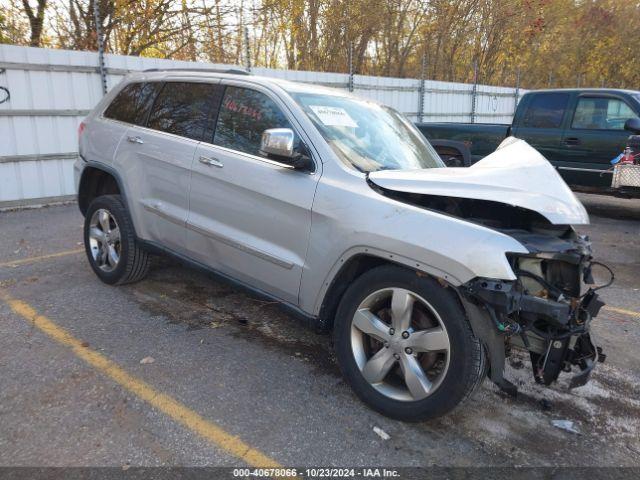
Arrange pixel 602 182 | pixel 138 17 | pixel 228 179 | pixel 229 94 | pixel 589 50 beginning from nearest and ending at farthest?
pixel 228 179, pixel 229 94, pixel 602 182, pixel 138 17, pixel 589 50

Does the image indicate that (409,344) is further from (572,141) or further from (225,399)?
(572,141)

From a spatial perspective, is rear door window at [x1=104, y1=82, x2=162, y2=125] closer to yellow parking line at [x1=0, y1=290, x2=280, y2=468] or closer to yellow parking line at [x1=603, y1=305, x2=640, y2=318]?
yellow parking line at [x1=0, y1=290, x2=280, y2=468]

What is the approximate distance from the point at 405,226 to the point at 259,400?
1337mm

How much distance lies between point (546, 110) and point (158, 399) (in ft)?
26.1

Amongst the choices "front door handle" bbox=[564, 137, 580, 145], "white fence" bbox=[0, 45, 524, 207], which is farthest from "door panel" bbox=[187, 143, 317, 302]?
"front door handle" bbox=[564, 137, 580, 145]

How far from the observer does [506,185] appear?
2686 mm

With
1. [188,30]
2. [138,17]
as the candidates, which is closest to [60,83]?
[138,17]

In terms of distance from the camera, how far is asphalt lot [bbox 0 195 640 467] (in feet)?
8.32

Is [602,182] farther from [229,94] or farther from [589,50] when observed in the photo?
[589,50]

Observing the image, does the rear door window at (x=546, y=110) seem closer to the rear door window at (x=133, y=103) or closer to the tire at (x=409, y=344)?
the rear door window at (x=133, y=103)

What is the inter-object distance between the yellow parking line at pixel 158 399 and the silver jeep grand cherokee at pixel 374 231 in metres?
0.73

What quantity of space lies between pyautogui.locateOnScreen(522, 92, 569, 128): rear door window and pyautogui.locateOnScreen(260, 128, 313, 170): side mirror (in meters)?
6.75

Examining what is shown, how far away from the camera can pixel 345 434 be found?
106 inches

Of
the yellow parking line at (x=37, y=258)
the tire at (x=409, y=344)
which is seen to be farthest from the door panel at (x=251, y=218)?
the yellow parking line at (x=37, y=258)
